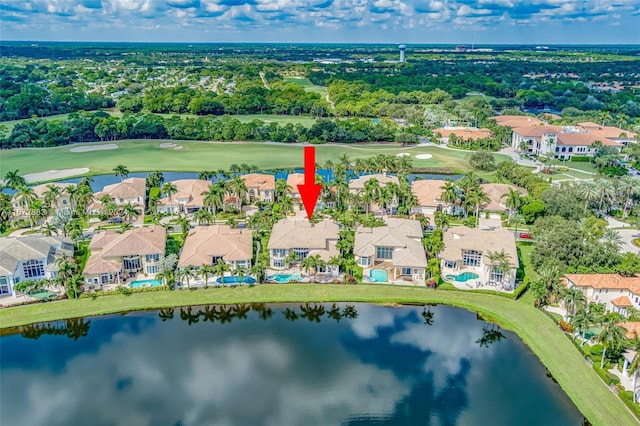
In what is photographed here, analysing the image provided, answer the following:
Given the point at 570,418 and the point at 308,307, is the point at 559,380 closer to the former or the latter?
the point at 570,418

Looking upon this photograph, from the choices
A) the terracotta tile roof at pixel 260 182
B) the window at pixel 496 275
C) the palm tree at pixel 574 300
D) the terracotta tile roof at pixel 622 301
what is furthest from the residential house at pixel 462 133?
the palm tree at pixel 574 300

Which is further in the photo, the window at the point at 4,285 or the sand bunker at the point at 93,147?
the sand bunker at the point at 93,147

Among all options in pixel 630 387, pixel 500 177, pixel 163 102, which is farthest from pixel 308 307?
pixel 163 102

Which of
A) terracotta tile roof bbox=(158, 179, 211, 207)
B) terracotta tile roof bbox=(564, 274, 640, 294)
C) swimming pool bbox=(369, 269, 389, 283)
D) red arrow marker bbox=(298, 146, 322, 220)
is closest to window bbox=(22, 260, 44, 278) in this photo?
terracotta tile roof bbox=(158, 179, 211, 207)

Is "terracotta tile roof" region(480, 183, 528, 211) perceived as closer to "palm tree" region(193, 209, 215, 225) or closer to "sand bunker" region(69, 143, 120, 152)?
"palm tree" region(193, 209, 215, 225)

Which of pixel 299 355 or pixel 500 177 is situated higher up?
pixel 500 177

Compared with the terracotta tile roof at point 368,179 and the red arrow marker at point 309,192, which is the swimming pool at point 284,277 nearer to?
the red arrow marker at point 309,192
